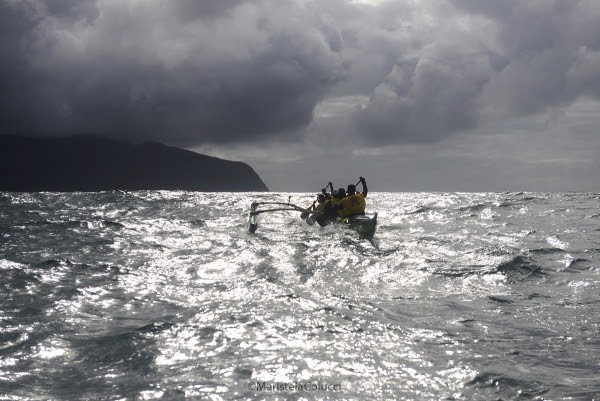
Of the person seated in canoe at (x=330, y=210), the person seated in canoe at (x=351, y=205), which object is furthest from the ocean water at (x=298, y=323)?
the person seated in canoe at (x=330, y=210)

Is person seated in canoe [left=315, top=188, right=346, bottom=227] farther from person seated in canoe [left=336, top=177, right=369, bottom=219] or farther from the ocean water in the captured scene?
the ocean water

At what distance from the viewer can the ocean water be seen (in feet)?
18.7

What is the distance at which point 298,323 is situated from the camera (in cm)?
828

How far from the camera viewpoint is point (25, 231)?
72.8 feet

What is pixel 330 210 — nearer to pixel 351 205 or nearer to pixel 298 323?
pixel 351 205

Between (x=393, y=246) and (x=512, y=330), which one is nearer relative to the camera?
(x=512, y=330)

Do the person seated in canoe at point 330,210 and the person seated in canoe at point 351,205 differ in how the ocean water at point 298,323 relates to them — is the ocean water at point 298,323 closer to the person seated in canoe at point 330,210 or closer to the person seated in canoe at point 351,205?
the person seated in canoe at point 351,205

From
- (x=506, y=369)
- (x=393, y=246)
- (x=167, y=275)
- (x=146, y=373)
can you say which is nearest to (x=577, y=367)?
(x=506, y=369)

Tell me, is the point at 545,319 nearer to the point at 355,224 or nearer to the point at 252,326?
the point at 252,326

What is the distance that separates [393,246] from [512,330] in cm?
1075

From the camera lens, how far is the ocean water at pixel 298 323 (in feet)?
18.7

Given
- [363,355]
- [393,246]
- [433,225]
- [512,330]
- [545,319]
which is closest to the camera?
[363,355]

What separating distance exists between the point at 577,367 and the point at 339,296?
498 cm

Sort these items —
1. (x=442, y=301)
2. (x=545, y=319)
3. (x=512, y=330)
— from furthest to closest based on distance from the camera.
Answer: (x=442, y=301) < (x=545, y=319) < (x=512, y=330)
